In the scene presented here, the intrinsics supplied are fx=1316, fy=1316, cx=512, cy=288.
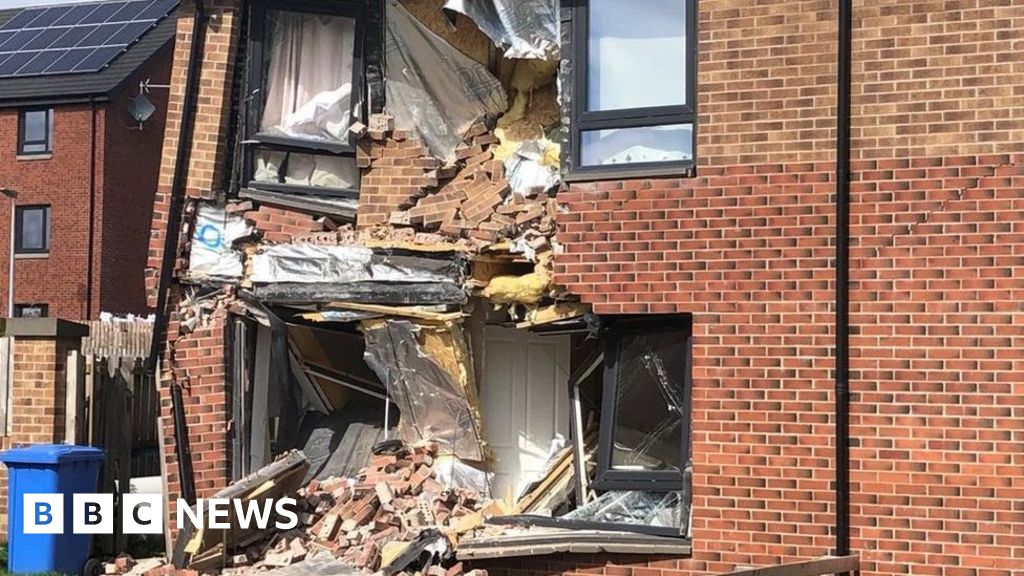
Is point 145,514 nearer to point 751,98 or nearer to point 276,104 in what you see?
point 276,104

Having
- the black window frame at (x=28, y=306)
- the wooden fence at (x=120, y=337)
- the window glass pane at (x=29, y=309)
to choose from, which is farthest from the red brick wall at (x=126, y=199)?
the wooden fence at (x=120, y=337)

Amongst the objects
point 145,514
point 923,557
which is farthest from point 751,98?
point 145,514

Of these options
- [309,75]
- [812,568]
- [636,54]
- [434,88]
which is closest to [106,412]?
[309,75]

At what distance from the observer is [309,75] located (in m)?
10.4

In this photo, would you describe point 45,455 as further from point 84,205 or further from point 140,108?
point 140,108

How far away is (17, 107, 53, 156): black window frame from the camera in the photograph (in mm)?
29281

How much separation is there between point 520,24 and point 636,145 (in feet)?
4.61

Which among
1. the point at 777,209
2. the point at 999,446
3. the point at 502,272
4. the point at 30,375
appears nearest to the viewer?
the point at 999,446

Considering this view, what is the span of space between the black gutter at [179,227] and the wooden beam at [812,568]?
440cm

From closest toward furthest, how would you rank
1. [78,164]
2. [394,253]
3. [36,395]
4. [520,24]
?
[520,24] < [394,253] < [36,395] < [78,164]

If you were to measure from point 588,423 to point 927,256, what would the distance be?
9.53ft

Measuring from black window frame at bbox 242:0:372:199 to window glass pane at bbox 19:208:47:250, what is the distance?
824 inches

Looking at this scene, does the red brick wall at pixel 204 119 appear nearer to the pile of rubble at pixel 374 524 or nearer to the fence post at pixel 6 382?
the fence post at pixel 6 382

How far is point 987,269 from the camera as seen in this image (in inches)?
313
